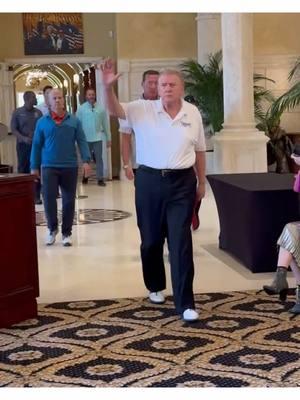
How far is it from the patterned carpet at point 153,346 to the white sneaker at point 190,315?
0.04m

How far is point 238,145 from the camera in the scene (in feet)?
31.6

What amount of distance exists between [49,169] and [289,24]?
857 centimetres

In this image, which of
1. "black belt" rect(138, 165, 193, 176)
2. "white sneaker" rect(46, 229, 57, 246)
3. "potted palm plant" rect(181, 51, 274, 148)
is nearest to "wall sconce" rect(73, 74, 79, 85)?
"potted palm plant" rect(181, 51, 274, 148)

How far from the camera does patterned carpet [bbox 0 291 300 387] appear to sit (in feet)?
10.8

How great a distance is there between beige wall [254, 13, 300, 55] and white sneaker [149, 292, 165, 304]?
1013 centimetres

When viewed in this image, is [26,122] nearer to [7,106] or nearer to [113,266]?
[113,266]

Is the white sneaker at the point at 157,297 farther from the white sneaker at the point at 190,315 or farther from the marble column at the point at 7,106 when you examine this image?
the marble column at the point at 7,106

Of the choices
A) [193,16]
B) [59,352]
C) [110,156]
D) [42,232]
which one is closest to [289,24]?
[193,16]

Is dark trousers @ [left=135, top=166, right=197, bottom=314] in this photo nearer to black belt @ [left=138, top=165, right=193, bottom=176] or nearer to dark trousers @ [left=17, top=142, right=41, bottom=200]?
black belt @ [left=138, top=165, right=193, bottom=176]

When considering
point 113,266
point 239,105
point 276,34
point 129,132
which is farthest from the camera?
point 276,34

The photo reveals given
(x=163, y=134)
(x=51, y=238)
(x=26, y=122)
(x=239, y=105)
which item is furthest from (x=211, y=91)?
(x=163, y=134)

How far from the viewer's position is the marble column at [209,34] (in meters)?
13.1

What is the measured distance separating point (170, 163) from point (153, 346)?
1.08 meters

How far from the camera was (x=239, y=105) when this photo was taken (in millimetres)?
9609
